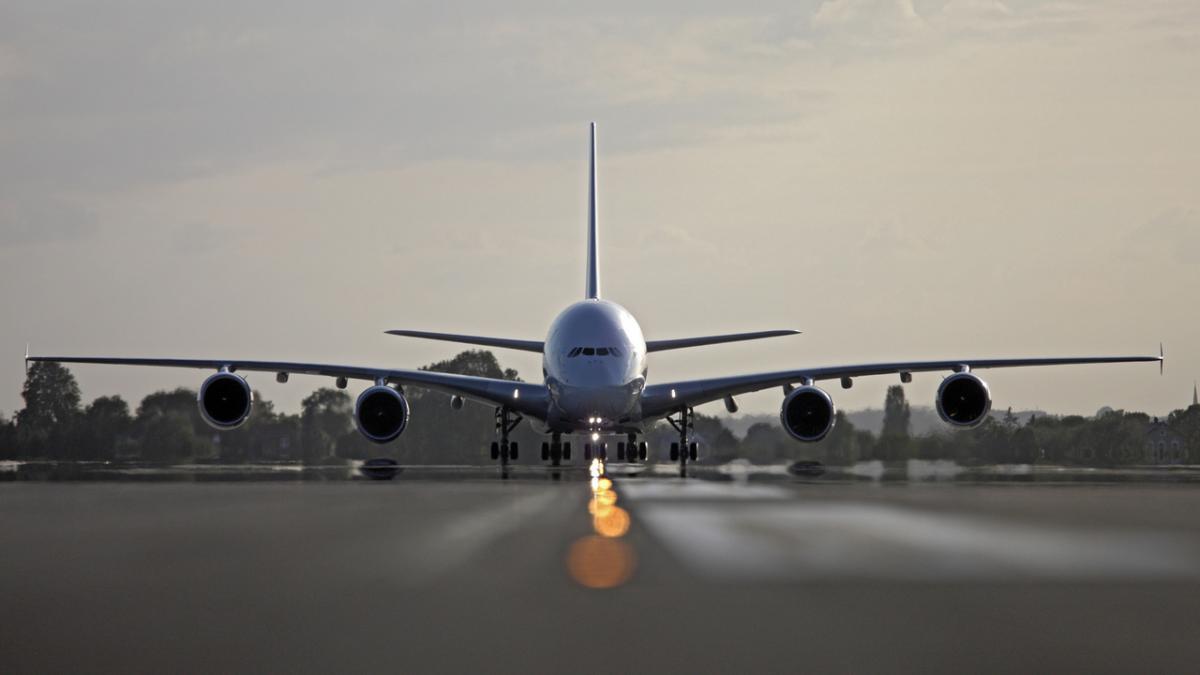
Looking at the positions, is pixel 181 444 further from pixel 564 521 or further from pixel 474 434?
pixel 564 521

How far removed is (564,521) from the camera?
17797 millimetres

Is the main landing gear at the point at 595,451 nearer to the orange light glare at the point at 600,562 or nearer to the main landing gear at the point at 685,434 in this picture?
the main landing gear at the point at 685,434

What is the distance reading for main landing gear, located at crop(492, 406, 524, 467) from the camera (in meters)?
42.1

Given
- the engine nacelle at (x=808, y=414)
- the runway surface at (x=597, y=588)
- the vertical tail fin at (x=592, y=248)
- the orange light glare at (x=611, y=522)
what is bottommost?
the runway surface at (x=597, y=588)

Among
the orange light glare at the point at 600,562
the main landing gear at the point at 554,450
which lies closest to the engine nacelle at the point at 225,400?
the main landing gear at the point at 554,450

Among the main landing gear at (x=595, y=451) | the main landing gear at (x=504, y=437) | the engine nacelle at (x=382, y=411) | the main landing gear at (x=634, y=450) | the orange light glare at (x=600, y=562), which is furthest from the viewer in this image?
the main landing gear at (x=595, y=451)

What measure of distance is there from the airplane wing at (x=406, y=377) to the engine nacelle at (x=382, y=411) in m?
0.75

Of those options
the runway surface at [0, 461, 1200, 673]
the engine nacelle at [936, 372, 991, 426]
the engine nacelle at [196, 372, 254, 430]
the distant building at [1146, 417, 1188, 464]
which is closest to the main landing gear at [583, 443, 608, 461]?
the engine nacelle at [936, 372, 991, 426]

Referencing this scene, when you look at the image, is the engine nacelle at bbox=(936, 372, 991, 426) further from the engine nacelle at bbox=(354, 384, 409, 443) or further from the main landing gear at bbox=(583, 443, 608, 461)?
the engine nacelle at bbox=(354, 384, 409, 443)

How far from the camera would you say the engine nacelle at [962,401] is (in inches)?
1512

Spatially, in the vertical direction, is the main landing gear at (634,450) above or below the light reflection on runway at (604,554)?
above

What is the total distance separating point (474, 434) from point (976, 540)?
143 feet

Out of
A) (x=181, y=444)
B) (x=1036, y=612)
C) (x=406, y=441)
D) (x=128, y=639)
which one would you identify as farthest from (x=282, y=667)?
(x=406, y=441)

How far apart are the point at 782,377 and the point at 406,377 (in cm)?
1018
